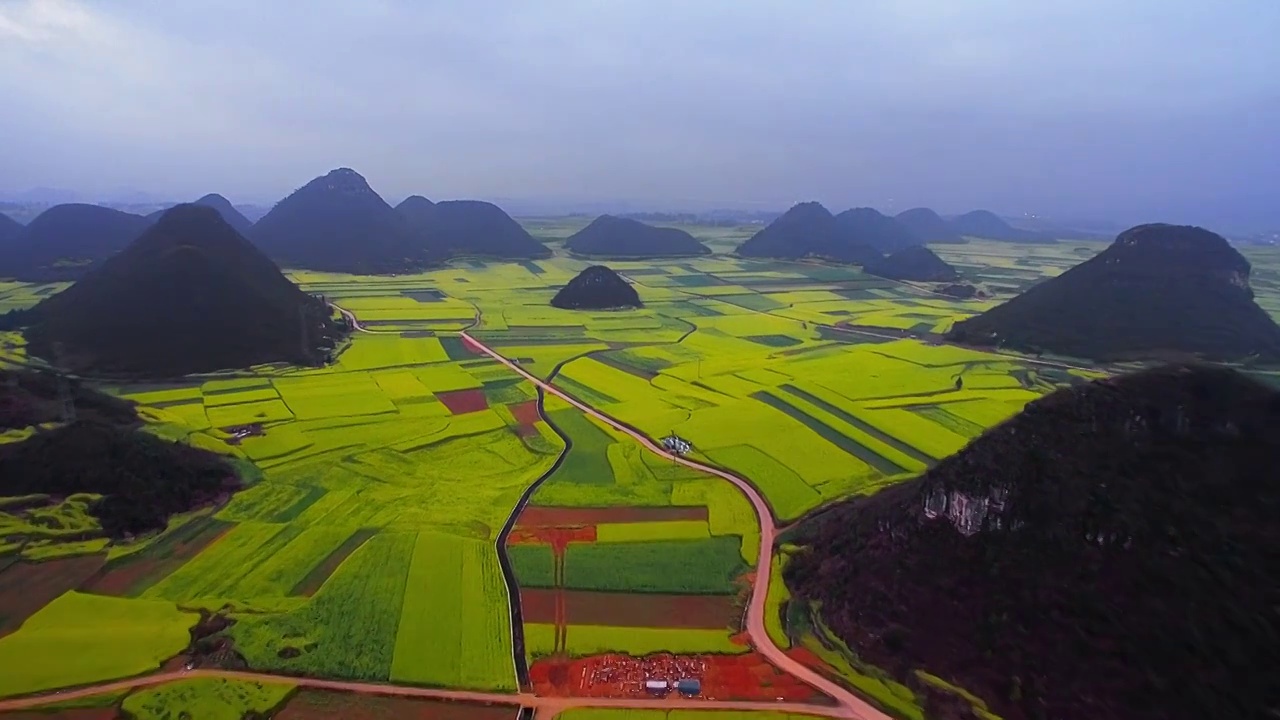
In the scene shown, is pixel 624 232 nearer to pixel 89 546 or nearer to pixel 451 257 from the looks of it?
pixel 451 257

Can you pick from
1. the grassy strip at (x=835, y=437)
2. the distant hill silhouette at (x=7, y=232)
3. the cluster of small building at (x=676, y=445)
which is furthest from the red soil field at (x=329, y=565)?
the distant hill silhouette at (x=7, y=232)

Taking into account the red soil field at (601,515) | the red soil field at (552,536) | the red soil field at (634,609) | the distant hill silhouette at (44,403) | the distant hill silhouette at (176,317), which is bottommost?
the red soil field at (634,609)

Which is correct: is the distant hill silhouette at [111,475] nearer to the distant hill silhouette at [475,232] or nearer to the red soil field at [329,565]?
the red soil field at [329,565]

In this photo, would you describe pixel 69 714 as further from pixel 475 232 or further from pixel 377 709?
pixel 475 232

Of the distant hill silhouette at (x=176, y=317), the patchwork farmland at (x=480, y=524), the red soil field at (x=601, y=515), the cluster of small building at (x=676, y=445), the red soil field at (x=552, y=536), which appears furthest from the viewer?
the distant hill silhouette at (x=176, y=317)

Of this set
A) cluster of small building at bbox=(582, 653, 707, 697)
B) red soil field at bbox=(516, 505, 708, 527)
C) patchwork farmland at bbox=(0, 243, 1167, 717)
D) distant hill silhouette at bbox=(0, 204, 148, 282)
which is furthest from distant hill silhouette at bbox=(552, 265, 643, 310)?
cluster of small building at bbox=(582, 653, 707, 697)

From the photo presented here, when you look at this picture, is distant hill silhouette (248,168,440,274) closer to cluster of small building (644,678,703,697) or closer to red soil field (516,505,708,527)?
red soil field (516,505,708,527)

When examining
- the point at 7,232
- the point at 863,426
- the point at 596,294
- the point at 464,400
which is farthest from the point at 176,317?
the point at 7,232
